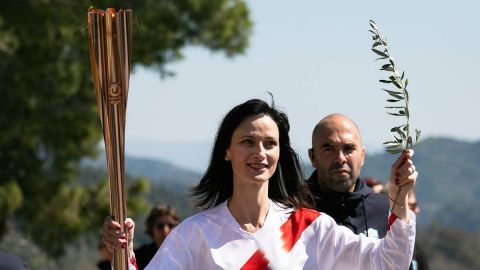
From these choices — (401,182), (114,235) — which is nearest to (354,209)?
(401,182)

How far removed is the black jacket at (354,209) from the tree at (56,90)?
39.4ft

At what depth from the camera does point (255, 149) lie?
4.70m

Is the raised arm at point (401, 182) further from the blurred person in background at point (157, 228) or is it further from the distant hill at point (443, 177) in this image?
the distant hill at point (443, 177)

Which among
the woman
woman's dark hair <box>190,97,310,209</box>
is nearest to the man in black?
woman's dark hair <box>190,97,310,209</box>

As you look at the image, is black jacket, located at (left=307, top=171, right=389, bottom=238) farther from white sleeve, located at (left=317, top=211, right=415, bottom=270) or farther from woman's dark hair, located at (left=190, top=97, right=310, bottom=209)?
white sleeve, located at (left=317, top=211, right=415, bottom=270)

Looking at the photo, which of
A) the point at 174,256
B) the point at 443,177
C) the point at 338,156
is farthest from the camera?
the point at 443,177

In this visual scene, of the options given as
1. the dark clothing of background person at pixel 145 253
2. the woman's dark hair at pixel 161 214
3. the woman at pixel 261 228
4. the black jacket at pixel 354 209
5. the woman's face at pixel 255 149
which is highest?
the woman's face at pixel 255 149

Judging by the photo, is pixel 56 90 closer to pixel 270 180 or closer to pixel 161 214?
pixel 161 214

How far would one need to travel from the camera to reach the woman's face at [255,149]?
15.4 feet

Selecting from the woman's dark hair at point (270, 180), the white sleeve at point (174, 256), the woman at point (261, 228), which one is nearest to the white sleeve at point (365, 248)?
the woman at point (261, 228)

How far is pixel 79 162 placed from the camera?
1992 centimetres

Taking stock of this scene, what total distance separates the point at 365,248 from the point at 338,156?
1.13 meters

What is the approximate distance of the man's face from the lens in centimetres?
586

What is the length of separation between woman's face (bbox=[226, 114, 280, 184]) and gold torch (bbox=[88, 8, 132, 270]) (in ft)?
1.41
